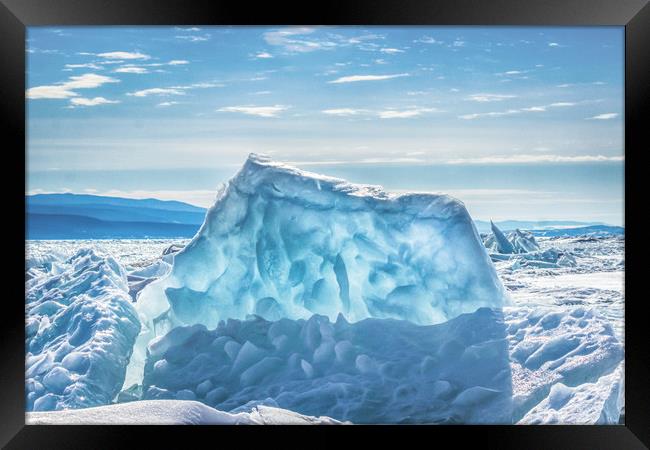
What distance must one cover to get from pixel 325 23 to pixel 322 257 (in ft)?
4.38

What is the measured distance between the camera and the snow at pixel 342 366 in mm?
3643

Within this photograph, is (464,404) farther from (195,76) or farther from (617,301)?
(195,76)

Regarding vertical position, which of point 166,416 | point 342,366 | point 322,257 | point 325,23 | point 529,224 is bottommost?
point 166,416

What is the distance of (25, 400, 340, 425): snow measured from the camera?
3.42 meters

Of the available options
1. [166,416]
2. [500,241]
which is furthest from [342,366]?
[500,241]

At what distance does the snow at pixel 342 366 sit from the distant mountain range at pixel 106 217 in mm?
679

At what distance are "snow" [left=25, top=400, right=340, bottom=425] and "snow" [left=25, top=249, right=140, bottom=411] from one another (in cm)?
9

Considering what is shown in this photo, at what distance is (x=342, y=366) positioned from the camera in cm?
367

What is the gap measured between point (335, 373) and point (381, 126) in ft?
4.92

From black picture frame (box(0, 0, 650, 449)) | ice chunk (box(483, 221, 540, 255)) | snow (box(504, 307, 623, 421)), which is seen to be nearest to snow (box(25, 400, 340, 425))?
black picture frame (box(0, 0, 650, 449))

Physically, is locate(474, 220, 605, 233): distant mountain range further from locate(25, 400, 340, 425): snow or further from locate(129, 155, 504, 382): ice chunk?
locate(25, 400, 340, 425): snow

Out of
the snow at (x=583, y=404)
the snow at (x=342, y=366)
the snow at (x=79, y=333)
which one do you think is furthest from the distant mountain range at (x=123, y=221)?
the snow at (x=583, y=404)

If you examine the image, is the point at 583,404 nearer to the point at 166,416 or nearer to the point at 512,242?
the point at 512,242

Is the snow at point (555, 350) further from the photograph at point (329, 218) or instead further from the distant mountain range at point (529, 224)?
the distant mountain range at point (529, 224)
